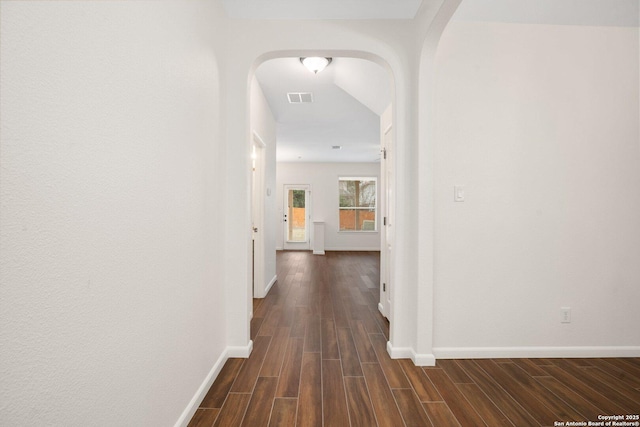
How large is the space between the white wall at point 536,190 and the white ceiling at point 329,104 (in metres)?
1.08

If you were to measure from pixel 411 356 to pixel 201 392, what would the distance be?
1.56 meters

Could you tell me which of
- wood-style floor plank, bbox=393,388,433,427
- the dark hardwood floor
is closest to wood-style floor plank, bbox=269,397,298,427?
the dark hardwood floor

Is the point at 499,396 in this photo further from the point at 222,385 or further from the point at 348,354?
the point at 222,385

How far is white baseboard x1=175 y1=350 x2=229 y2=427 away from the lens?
170cm

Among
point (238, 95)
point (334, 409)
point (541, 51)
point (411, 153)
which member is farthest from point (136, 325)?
point (541, 51)

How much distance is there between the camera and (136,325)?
1273 mm

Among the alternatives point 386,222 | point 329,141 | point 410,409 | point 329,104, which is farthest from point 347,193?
point 410,409

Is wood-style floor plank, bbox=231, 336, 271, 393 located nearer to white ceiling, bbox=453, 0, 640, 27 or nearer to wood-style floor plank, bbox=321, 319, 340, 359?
wood-style floor plank, bbox=321, 319, 340, 359

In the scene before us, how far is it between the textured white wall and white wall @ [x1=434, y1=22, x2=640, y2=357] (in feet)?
6.35

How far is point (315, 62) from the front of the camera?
330 centimetres

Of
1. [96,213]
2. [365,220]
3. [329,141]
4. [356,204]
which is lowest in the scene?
[365,220]

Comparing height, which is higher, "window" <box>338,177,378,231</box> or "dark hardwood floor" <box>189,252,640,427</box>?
"window" <box>338,177,378,231</box>

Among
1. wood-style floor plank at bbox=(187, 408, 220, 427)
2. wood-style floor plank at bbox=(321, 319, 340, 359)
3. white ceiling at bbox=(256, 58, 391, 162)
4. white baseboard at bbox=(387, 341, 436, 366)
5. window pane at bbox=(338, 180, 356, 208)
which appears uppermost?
white ceiling at bbox=(256, 58, 391, 162)

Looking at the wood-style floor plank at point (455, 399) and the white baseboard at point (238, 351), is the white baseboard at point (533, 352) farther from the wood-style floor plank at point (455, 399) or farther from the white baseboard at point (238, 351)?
the white baseboard at point (238, 351)
